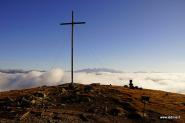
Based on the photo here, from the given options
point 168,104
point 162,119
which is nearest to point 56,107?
point 162,119

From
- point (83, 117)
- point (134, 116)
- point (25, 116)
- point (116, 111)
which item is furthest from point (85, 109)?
point (25, 116)

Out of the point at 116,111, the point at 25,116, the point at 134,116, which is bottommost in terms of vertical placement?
the point at 134,116

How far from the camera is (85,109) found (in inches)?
1731

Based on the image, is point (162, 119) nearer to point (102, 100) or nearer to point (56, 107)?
point (102, 100)

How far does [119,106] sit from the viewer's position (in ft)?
153

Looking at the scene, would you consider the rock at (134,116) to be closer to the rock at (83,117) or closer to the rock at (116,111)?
the rock at (116,111)

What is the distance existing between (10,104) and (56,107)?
7.52m

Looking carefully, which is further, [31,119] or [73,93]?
[73,93]

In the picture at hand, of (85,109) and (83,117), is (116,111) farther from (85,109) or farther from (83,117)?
(83,117)

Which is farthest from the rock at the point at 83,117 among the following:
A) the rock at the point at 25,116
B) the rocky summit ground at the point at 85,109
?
the rock at the point at 25,116

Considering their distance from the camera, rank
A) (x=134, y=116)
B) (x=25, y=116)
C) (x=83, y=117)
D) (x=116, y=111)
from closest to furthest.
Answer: (x=25, y=116), (x=83, y=117), (x=134, y=116), (x=116, y=111)

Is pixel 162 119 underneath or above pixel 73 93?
underneath

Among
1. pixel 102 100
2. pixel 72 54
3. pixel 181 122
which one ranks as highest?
pixel 72 54

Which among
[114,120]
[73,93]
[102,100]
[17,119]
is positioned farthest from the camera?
[73,93]
